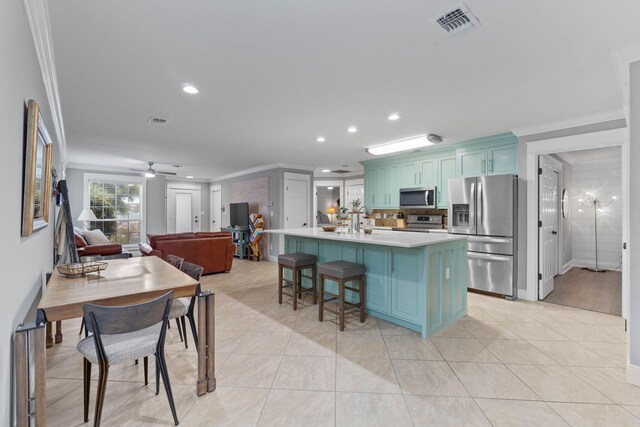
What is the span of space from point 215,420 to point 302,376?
677 mm

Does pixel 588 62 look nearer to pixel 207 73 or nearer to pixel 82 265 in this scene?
pixel 207 73

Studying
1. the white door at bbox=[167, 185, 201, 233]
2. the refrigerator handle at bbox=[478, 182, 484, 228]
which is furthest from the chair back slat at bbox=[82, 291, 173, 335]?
the white door at bbox=[167, 185, 201, 233]

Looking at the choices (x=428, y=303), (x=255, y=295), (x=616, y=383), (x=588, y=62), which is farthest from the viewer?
(x=255, y=295)

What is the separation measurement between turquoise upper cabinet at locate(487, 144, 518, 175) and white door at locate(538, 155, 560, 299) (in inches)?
12.7

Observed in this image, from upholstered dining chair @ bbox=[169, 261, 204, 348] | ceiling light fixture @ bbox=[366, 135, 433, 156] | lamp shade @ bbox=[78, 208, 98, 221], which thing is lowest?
upholstered dining chair @ bbox=[169, 261, 204, 348]

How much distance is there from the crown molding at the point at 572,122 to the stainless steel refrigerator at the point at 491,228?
0.64 meters

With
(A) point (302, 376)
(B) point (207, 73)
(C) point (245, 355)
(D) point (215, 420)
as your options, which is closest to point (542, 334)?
(A) point (302, 376)

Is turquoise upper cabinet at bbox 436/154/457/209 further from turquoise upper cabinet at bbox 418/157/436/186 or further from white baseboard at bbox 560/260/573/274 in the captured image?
white baseboard at bbox 560/260/573/274

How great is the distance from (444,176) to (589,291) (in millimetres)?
2701

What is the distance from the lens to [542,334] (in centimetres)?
299

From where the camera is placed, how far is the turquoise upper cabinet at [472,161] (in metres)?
4.59

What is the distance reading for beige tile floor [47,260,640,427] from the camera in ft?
6.01

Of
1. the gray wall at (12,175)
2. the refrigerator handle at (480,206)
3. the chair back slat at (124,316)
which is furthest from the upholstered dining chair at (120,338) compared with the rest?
the refrigerator handle at (480,206)

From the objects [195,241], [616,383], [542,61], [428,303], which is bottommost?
[616,383]
